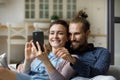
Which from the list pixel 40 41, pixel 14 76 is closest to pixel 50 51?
pixel 40 41

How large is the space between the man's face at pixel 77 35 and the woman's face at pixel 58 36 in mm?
48

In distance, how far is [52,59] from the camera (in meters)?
1.65

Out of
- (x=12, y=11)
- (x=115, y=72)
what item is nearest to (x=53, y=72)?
(x=115, y=72)

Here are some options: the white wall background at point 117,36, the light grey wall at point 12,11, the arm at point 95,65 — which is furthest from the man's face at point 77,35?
the light grey wall at point 12,11

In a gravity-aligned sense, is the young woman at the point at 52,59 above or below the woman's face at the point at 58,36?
below

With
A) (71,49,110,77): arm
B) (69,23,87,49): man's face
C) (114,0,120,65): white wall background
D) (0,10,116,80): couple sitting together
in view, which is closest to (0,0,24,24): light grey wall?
(114,0,120,65): white wall background

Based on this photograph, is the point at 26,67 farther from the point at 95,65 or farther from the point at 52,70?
the point at 95,65

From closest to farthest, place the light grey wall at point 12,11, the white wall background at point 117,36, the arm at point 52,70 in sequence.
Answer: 1. the arm at point 52,70
2. the white wall background at point 117,36
3. the light grey wall at point 12,11

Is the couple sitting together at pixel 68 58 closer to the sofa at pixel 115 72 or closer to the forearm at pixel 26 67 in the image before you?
the forearm at pixel 26 67

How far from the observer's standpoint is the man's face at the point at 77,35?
5.33 ft

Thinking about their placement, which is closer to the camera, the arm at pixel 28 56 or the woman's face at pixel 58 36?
the arm at pixel 28 56

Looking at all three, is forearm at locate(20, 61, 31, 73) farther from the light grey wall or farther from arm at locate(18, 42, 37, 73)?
the light grey wall

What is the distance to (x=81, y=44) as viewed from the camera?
1643mm

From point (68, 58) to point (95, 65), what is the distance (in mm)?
211
